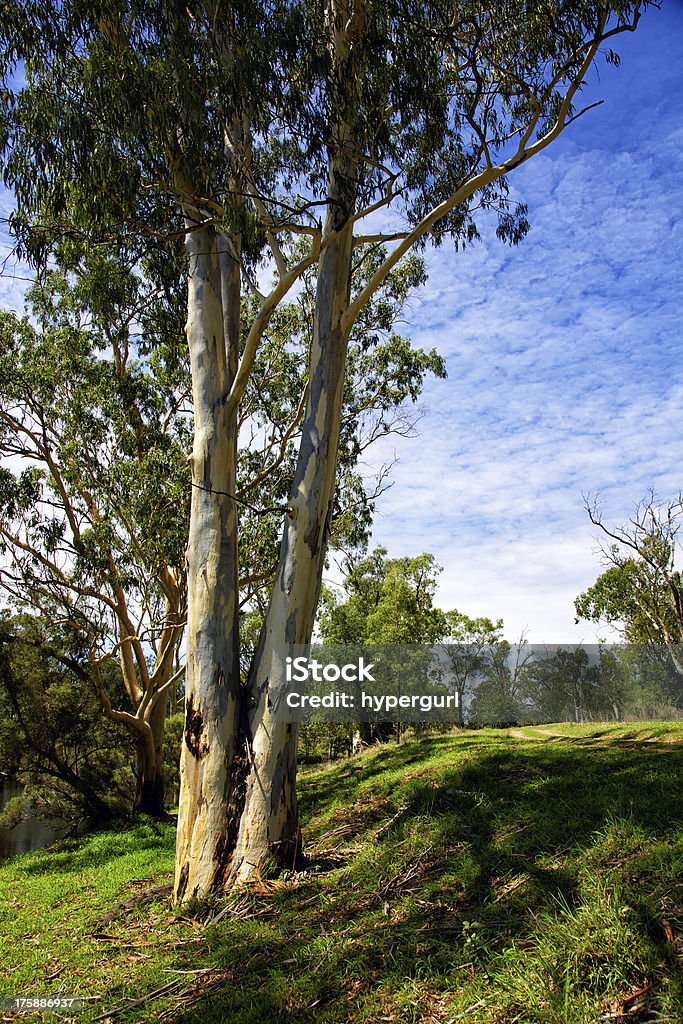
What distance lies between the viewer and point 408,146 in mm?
7250

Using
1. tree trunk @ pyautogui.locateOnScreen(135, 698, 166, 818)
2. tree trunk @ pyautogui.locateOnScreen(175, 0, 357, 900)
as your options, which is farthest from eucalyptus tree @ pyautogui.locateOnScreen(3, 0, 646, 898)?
tree trunk @ pyautogui.locateOnScreen(135, 698, 166, 818)

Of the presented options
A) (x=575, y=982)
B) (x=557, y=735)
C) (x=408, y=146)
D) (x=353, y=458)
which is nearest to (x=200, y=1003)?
(x=575, y=982)

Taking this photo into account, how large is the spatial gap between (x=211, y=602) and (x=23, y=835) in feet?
48.4

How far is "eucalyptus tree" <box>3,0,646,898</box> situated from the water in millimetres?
11196

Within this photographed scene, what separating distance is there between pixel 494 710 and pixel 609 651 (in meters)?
3.08

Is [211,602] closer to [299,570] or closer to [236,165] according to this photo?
[299,570]

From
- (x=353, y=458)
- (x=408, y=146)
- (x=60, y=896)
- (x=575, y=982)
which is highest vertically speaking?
(x=408, y=146)

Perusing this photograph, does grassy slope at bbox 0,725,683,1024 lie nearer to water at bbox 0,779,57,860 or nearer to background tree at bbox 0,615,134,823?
background tree at bbox 0,615,134,823

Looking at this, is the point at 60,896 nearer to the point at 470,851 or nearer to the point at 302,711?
the point at 302,711

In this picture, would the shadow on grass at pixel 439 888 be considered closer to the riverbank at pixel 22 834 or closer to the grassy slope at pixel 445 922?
the grassy slope at pixel 445 922

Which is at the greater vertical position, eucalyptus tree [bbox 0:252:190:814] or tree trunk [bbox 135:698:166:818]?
eucalyptus tree [bbox 0:252:190:814]

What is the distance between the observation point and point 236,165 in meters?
6.38

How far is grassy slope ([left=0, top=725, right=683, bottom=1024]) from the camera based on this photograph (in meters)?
2.73

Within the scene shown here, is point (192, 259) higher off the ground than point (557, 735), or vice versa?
point (192, 259)
